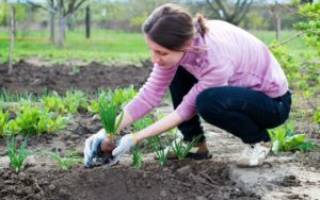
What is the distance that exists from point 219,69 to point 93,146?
2.72 ft

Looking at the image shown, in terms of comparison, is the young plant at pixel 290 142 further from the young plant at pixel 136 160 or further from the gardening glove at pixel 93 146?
the gardening glove at pixel 93 146

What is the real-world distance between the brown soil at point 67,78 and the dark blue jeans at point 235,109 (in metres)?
4.31

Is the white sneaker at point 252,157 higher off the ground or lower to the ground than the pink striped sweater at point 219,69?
lower

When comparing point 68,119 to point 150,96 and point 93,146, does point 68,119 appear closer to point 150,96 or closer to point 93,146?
point 150,96

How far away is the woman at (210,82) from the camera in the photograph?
3.42m

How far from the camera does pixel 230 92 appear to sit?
364 centimetres

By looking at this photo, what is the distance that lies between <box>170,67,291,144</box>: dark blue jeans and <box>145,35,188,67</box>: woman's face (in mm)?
264

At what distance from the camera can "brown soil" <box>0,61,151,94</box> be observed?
865cm

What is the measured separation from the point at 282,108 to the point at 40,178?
1.53 m

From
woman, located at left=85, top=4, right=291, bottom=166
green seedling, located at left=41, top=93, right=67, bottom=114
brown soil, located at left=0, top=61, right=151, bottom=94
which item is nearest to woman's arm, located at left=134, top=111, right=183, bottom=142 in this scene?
woman, located at left=85, top=4, right=291, bottom=166

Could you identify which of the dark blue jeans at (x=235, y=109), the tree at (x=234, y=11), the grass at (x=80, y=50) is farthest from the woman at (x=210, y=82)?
the tree at (x=234, y=11)

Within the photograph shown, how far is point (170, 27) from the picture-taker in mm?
3357

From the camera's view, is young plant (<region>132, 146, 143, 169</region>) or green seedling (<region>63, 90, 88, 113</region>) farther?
green seedling (<region>63, 90, 88, 113</region>)

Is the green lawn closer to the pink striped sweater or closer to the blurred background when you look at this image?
the blurred background
